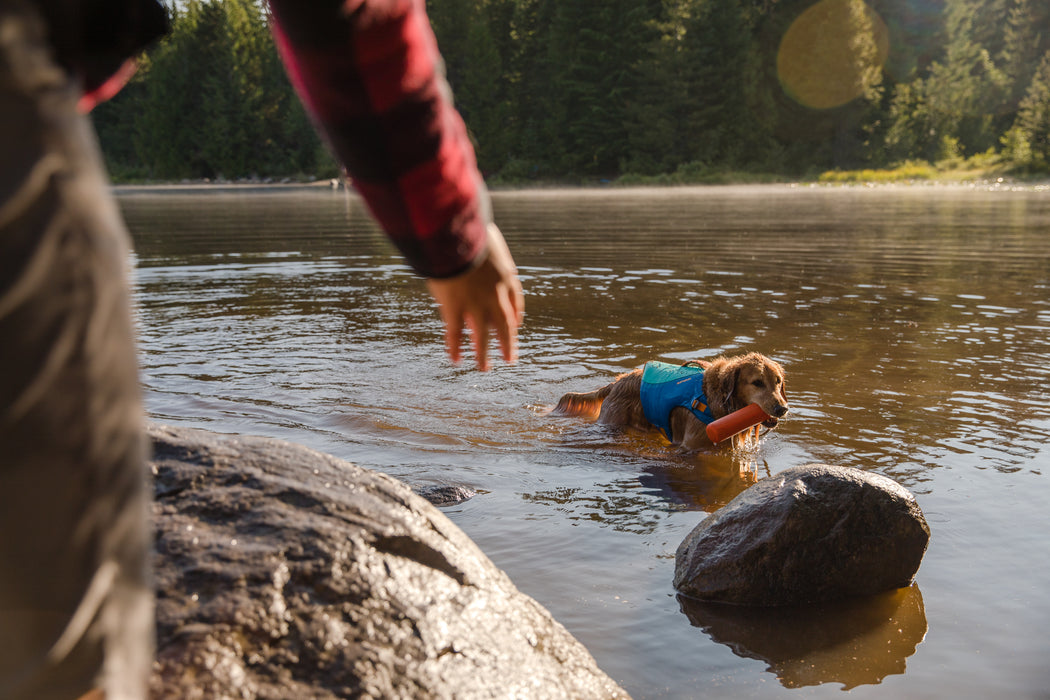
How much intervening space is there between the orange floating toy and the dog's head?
52mm

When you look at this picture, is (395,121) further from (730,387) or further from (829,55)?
(829,55)

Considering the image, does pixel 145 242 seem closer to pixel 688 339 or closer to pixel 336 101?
pixel 688 339

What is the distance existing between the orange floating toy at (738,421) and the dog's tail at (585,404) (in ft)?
4.22

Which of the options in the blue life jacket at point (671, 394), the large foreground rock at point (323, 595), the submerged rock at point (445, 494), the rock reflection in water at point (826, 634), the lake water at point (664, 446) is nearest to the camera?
the large foreground rock at point (323, 595)

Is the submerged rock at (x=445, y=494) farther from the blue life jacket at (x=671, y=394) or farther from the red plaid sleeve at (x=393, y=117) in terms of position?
the red plaid sleeve at (x=393, y=117)

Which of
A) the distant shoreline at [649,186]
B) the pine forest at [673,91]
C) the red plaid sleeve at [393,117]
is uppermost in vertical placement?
the pine forest at [673,91]

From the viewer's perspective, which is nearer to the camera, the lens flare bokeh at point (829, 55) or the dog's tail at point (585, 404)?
the dog's tail at point (585, 404)

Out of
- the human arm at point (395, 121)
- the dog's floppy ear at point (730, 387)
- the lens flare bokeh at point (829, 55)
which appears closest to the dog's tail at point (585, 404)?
the dog's floppy ear at point (730, 387)

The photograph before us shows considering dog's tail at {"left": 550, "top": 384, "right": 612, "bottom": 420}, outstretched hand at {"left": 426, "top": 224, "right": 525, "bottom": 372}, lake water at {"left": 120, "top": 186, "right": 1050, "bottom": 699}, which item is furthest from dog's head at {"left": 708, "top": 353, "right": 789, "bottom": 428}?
→ outstretched hand at {"left": 426, "top": 224, "right": 525, "bottom": 372}

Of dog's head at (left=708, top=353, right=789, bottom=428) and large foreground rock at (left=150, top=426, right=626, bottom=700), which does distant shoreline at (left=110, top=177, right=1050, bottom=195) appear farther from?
large foreground rock at (left=150, top=426, right=626, bottom=700)

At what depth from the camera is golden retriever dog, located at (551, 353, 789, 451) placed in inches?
249

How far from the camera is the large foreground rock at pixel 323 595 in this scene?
2.16 meters

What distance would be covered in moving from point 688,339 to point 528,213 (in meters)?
23.9

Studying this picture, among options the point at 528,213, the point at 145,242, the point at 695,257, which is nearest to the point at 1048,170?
the point at 528,213
